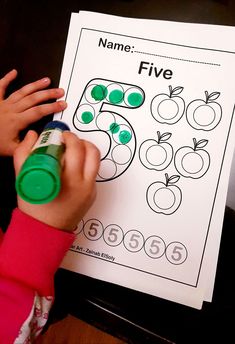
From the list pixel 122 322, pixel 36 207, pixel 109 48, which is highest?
pixel 109 48

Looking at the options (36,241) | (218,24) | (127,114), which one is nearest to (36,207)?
(36,241)

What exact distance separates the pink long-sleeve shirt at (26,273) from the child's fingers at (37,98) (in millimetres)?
185

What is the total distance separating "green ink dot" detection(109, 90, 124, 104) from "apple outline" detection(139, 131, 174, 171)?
Answer: 0.07 m

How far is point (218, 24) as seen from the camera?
1.67ft

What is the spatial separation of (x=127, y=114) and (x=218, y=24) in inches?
7.0

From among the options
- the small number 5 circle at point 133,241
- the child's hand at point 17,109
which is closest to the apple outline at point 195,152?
the small number 5 circle at point 133,241

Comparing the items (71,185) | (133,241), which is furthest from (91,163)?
(133,241)

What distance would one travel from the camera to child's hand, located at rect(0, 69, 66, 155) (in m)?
0.56

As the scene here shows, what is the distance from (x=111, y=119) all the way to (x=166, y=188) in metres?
0.13

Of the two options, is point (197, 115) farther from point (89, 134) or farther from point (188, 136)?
point (89, 134)

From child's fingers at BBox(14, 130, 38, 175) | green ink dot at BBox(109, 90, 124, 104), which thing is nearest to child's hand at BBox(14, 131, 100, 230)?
child's fingers at BBox(14, 130, 38, 175)

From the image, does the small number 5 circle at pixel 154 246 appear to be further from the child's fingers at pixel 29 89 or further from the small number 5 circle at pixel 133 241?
the child's fingers at pixel 29 89

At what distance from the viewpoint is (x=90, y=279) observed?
Result: 52cm

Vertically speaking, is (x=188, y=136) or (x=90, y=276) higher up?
(x=188, y=136)
